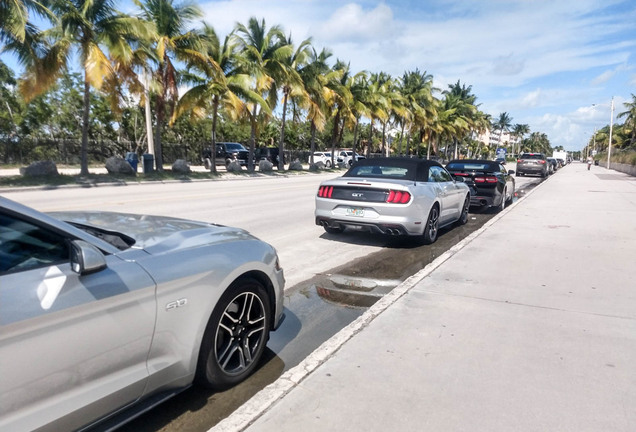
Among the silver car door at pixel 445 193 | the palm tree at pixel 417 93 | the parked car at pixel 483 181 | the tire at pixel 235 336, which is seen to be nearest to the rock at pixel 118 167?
the parked car at pixel 483 181

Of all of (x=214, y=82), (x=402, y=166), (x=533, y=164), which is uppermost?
(x=214, y=82)

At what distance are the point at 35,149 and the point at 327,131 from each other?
41746 millimetres

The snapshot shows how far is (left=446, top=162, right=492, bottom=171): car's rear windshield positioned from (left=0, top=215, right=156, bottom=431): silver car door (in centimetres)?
1174

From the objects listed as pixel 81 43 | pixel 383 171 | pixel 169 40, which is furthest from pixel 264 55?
pixel 383 171

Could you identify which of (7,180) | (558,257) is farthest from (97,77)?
(558,257)

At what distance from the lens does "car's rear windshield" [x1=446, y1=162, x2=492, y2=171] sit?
12945 millimetres

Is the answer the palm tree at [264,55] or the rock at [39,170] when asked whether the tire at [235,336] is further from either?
the palm tree at [264,55]

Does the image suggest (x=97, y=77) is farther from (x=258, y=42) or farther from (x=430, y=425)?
(x=430, y=425)

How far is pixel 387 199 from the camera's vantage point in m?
7.57

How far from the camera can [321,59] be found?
36.9 meters

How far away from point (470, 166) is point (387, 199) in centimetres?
653

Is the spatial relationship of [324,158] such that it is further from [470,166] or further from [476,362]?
[476,362]

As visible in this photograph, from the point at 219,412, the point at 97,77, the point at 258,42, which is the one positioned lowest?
the point at 219,412

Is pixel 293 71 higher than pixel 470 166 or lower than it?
higher
